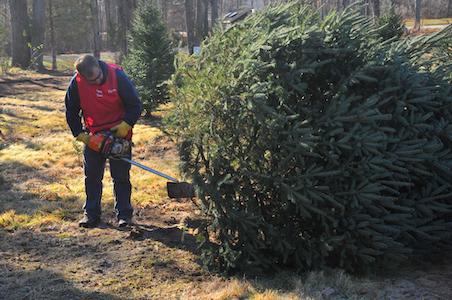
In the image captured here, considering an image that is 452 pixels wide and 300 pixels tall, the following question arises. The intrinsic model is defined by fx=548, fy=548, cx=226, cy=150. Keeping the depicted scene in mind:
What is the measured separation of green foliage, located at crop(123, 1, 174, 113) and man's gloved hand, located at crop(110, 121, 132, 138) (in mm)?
7456

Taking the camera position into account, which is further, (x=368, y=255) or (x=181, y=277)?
(x=181, y=277)

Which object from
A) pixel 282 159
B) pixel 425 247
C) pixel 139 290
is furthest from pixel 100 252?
pixel 425 247

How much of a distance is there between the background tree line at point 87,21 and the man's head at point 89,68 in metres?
1.32

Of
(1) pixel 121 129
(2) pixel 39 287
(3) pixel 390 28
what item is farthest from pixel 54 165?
(3) pixel 390 28

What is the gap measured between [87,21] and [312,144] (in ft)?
154

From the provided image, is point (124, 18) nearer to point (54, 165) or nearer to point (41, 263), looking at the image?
point (54, 165)

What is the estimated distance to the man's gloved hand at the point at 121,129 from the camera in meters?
5.77

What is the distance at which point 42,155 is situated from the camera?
31.9 feet

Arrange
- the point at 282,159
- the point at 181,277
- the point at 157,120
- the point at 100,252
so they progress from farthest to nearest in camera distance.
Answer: the point at 157,120 < the point at 100,252 < the point at 181,277 < the point at 282,159

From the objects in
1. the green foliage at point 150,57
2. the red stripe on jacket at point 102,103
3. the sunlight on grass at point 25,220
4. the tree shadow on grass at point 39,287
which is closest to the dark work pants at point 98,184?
the red stripe on jacket at point 102,103

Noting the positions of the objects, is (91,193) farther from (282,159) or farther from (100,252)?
(282,159)

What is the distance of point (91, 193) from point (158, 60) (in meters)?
7.91

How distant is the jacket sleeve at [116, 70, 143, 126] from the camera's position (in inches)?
227

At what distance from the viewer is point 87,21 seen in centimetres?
4788
